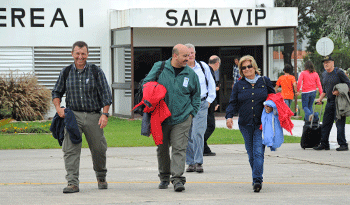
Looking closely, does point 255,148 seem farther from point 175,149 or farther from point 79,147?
point 79,147

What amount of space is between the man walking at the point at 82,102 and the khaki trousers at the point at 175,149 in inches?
30.1

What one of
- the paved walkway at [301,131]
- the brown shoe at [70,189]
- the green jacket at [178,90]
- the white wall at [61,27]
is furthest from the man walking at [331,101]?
the white wall at [61,27]

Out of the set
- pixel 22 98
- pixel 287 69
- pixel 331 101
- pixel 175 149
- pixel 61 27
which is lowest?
pixel 175 149

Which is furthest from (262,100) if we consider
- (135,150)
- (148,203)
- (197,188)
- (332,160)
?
(135,150)

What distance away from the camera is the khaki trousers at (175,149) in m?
7.61

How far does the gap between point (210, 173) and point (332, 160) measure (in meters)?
2.61

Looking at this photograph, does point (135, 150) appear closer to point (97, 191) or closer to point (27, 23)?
point (97, 191)

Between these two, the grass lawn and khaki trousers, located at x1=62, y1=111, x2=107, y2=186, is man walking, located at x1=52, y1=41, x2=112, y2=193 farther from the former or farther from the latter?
the grass lawn

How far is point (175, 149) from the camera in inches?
302

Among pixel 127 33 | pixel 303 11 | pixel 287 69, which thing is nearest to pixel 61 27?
pixel 127 33

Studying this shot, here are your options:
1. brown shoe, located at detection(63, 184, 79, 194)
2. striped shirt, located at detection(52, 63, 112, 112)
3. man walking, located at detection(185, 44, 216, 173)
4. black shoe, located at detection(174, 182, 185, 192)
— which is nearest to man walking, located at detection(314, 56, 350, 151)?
man walking, located at detection(185, 44, 216, 173)

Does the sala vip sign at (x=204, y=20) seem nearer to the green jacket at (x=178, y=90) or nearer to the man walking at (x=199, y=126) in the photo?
the man walking at (x=199, y=126)

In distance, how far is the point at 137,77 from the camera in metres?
21.8

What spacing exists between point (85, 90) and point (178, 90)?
1.13m
